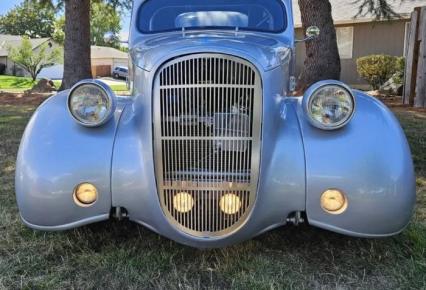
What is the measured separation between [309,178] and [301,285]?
62cm

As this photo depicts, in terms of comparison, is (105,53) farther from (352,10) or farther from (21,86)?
(352,10)

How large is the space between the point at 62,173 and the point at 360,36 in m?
19.1

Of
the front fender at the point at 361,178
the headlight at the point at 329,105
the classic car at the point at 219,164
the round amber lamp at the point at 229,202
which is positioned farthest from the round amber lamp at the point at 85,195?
the headlight at the point at 329,105

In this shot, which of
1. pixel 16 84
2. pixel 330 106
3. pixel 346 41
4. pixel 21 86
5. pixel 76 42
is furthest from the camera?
pixel 16 84

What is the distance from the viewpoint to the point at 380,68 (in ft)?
52.9

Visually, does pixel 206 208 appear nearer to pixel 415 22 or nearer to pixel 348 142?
pixel 348 142

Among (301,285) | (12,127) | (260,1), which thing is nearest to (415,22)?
(260,1)

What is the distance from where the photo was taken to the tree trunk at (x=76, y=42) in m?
11.3

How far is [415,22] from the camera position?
34.6 feet

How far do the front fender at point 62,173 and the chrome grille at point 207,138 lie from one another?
34 centimetres

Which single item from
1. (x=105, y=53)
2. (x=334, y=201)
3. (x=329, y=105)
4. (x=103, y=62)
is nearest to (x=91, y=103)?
(x=329, y=105)

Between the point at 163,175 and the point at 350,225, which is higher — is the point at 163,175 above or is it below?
above

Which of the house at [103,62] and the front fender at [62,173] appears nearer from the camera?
the front fender at [62,173]

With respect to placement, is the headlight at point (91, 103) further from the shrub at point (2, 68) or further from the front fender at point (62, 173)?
the shrub at point (2, 68)
